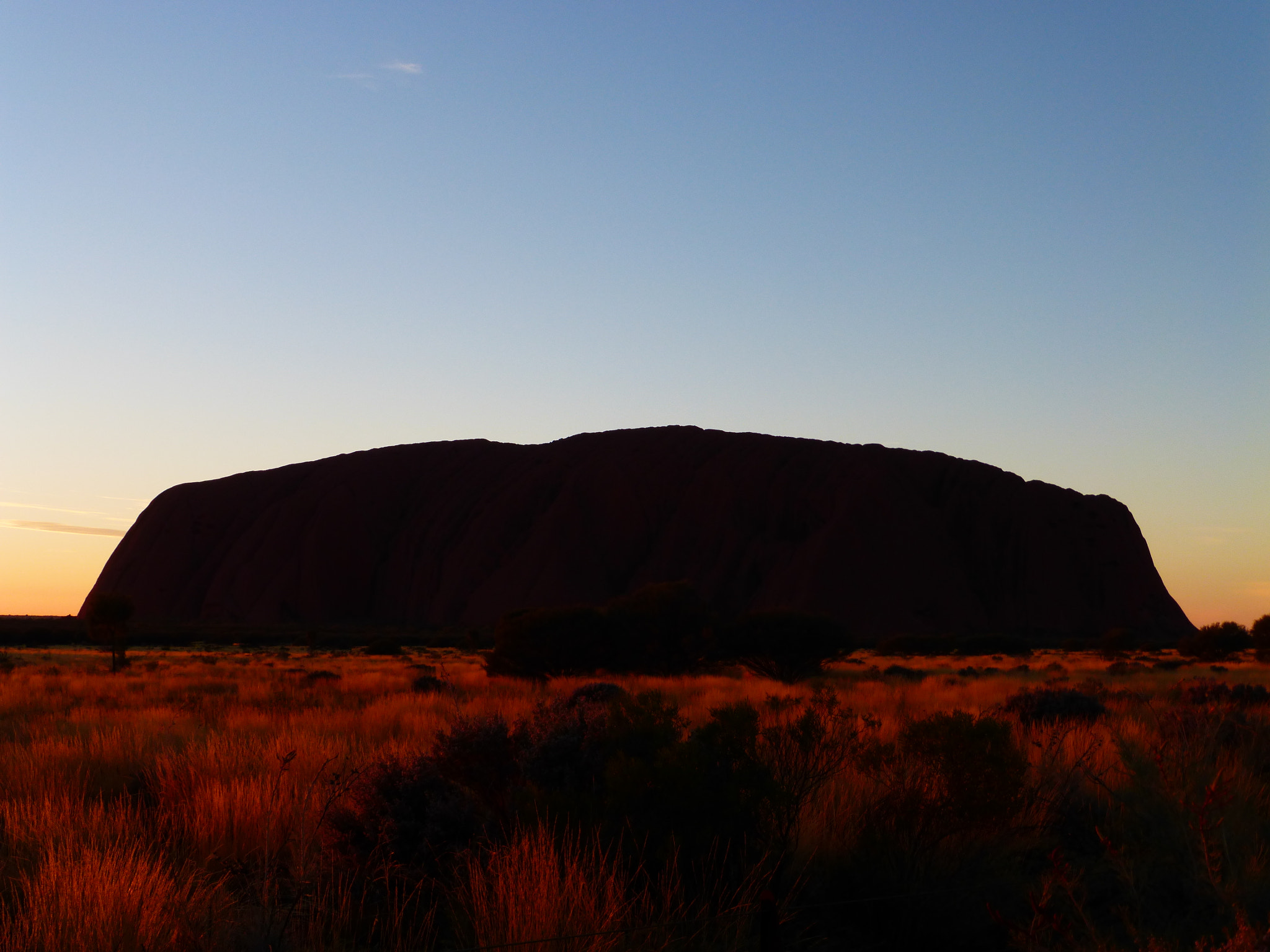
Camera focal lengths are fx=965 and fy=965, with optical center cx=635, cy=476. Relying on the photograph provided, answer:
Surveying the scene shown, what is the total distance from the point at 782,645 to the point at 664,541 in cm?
4821

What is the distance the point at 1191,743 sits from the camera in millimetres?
7777

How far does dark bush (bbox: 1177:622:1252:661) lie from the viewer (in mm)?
43031

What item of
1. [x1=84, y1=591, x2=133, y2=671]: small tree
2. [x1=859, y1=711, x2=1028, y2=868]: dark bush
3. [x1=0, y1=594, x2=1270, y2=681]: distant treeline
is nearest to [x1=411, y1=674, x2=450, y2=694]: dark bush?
Result: [x1=0, y1=594, x2=1270, y2=681]: distant treeline

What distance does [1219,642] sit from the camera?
1695 inches

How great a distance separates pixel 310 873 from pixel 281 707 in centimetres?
1116

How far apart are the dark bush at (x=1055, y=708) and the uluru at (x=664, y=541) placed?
55423mm

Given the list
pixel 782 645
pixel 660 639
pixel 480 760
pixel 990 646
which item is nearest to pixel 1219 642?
pixel 990 646

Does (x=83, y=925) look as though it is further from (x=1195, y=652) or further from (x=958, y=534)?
(x=958, y=534)

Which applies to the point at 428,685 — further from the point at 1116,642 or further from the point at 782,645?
the point at 1116,642

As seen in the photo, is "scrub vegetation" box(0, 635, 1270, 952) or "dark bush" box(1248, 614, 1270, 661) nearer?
"scrub vegetation" box(0, 635, 1270, 952)

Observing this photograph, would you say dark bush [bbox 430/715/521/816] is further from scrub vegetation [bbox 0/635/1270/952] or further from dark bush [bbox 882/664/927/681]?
dark bush [bbox 882/664/927/681]

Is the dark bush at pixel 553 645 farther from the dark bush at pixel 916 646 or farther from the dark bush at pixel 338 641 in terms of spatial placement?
the dark bush at pixel 338 641

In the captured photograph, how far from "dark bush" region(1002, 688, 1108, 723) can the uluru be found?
5542cm

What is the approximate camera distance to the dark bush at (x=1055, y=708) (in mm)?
12992
